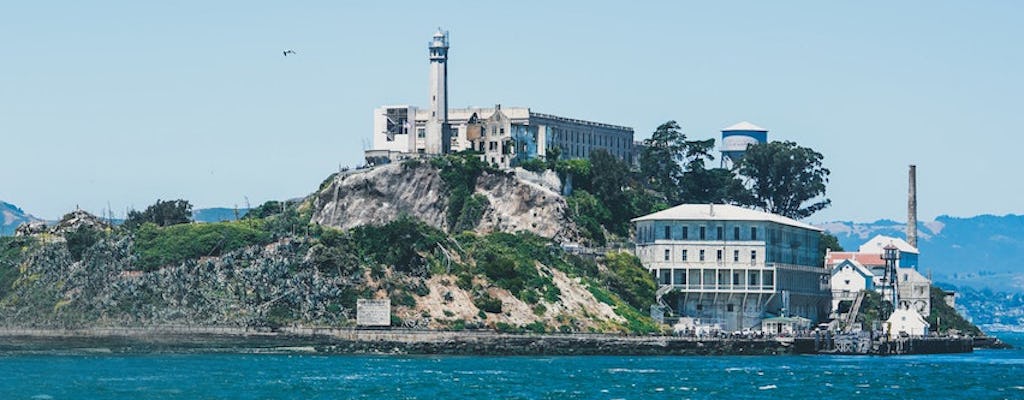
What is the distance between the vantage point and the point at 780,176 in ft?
568

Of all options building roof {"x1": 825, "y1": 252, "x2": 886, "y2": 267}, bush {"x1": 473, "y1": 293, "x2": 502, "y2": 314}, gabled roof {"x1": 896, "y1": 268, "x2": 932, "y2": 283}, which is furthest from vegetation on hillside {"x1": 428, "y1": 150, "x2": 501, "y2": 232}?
gabled roof {"x1": 896, "y1": 268, "x2": 932, "y2": 283}

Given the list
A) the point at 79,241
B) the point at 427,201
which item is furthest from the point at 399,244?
the point at 79,241

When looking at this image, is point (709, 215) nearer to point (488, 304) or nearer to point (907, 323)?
point (907, 323)

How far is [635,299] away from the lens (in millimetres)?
141625

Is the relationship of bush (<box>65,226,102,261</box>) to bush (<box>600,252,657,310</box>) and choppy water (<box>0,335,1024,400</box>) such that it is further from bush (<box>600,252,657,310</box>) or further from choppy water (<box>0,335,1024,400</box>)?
bush (<box>600,252,657,310</box>)

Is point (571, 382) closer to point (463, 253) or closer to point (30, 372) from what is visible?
point (30, 372)

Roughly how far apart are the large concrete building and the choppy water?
4154cm

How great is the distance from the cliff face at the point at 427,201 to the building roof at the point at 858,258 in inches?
984

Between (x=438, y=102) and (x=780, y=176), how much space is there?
101ft

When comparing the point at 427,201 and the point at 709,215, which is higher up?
the point at 427,201

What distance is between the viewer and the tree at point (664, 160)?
557 feet

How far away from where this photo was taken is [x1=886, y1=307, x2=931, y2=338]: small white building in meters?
147

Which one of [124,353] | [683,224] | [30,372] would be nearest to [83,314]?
[124,353]

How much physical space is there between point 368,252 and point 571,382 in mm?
40513
